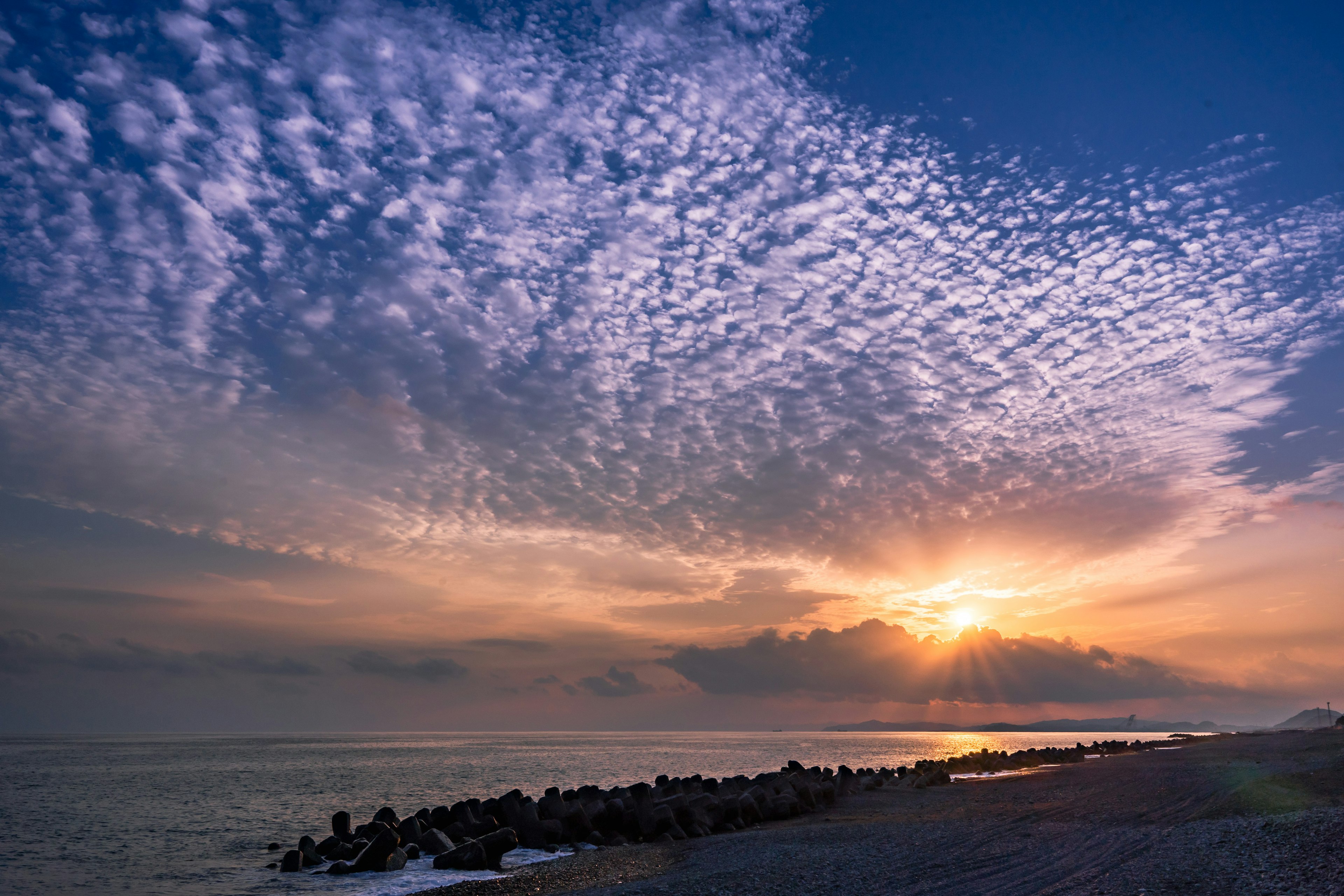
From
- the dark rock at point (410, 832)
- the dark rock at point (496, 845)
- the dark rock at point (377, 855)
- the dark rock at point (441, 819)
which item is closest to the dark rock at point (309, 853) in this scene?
the dark rock at point (377, 855)

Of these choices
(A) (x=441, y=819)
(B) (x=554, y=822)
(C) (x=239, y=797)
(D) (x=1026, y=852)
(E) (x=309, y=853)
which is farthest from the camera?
(C) (x=239, y=797)

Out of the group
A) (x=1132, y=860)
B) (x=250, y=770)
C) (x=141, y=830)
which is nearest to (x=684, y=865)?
(x=1132, y=860)

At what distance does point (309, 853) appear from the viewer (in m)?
22.8

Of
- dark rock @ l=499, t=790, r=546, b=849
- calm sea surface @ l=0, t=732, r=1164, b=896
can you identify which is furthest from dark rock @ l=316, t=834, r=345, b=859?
dark rock @ l=499, t=790, r=546, b=849

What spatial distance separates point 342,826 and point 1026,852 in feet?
72.3

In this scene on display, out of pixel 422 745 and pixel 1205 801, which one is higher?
pixel 1205 801

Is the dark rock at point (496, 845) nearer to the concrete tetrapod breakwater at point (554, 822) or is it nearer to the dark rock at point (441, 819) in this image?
the concrete tetrapod breakwater at point (554, 822)

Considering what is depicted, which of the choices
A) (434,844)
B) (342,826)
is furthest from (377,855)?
(342,826)

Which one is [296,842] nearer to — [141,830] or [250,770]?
[141,830]

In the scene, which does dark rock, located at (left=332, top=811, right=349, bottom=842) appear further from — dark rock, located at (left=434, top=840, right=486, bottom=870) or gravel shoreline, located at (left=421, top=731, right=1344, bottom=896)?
gravel shoreline, located at (left=421, top=731, right=1344, bottom=896)

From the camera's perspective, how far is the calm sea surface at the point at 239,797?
70.3 feet

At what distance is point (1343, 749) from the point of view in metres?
43.8

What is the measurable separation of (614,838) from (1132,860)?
1618 cm

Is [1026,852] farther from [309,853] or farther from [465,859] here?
[309,853]
